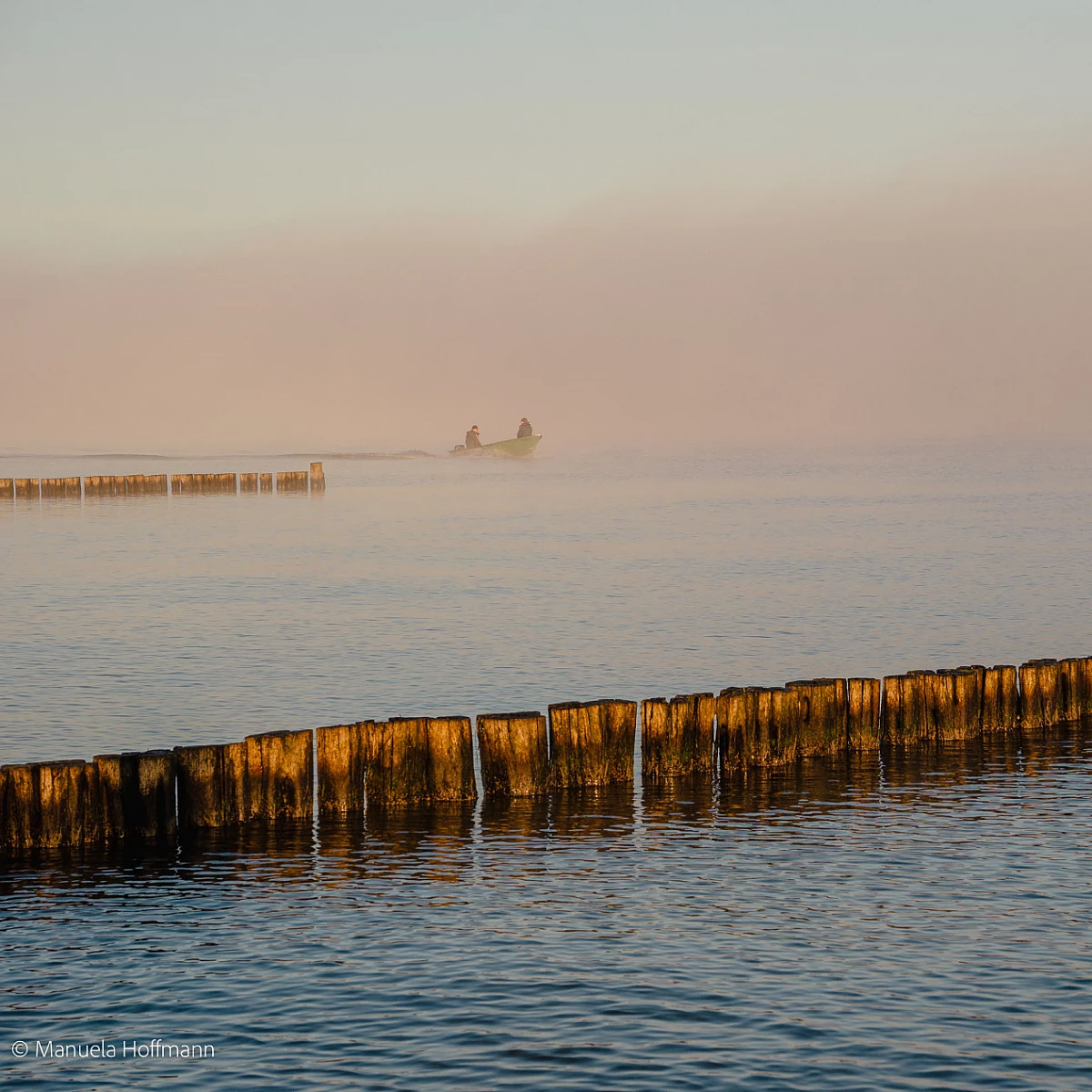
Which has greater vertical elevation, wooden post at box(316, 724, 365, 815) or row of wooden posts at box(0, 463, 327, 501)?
row of wooden posts at box(0, 463, 327, 501)

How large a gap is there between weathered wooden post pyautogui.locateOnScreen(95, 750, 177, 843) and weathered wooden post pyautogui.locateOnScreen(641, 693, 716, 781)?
563 cm

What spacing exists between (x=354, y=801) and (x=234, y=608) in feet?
71.3

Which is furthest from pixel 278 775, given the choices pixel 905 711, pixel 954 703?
pixel 954 703

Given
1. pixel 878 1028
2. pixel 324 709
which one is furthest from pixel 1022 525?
pixel 878 1028

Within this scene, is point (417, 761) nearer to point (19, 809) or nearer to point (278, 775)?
point (278, 775)

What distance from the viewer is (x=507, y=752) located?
16969mm

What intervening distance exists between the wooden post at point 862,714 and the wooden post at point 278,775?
23.5 feet

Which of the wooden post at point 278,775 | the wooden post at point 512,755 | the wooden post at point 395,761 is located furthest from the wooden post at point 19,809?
the wooden post at point 512,755

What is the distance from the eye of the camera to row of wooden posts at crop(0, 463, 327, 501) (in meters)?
91.8

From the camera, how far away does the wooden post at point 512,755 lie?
17.0 metres

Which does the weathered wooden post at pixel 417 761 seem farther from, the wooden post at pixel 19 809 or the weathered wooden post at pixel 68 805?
the wooden post at pixel 19 809

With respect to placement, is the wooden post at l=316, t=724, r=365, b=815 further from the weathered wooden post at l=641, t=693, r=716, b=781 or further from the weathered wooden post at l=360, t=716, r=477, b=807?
the weathered wooden post at l=641, t=693, r=716, b=781

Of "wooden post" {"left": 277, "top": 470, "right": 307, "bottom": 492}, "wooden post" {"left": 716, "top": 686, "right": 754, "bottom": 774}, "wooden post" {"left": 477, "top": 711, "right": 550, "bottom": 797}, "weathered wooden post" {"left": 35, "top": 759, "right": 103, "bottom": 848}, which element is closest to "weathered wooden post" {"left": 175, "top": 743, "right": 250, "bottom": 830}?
"weathered wooden post" {"left": 35, "top": 759, "right": 103, "bottom": 848}

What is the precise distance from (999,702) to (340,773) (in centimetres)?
924
